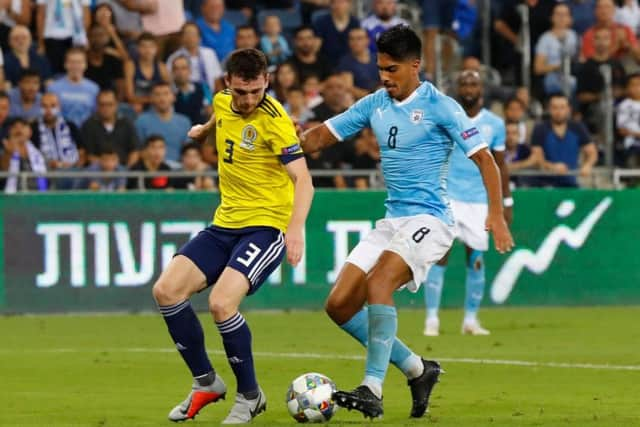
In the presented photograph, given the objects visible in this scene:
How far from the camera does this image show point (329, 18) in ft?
73.3

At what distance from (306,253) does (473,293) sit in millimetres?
3246

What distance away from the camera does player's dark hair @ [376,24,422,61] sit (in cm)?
959

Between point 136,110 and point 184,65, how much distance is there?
0.89 m

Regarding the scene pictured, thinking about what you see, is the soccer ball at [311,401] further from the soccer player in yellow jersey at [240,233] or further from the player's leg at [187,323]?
the player's leg at [187,323]

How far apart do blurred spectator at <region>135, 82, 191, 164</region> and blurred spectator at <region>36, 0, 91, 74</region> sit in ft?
4.97

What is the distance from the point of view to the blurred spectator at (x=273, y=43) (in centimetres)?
2170

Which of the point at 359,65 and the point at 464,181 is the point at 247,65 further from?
the point at 359,65

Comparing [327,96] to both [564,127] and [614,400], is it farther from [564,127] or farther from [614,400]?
[614,400]

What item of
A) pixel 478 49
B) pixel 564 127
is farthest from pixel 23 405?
pixel 478 49

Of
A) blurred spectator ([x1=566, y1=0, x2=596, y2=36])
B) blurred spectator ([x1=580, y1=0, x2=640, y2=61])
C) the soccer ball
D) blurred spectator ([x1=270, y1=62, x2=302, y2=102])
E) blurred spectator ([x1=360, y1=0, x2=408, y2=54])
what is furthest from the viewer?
blurred spectator ([x1=566, y1=0, x2=596, y2=36])

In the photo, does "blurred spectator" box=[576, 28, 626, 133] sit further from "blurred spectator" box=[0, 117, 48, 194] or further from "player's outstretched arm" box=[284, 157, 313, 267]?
"player's outstretched arm" box=[284, 157, 313, 267]

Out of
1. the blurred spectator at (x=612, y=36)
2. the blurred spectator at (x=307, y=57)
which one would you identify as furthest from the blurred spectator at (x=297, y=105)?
the blurred spectator at (x=612, y=36)

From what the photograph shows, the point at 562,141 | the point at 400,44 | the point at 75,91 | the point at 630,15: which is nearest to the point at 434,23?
the point at 630,15

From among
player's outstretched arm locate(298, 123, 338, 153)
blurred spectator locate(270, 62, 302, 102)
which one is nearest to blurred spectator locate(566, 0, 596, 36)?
blurred spectator locate(270, 62, 302, 102)
